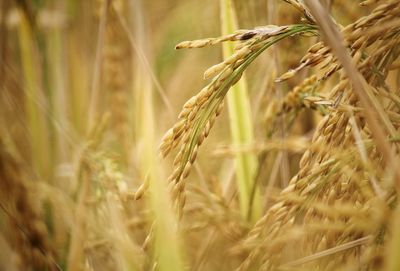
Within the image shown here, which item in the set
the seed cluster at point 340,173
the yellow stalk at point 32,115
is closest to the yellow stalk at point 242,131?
the seed cluster at point 340,173

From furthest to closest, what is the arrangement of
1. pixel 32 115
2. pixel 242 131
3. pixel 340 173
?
pixel 32 115 → pixel 242 131 → pixel 340 173

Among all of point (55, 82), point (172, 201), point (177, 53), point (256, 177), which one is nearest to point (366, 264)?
point (172, 201)

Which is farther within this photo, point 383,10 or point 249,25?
point 249,25

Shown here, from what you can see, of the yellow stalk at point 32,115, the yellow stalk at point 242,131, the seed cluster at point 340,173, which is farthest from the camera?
the yellow stalk at point 32,115

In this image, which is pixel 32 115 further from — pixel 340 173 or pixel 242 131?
pixel 340 173

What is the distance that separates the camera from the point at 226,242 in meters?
0.94

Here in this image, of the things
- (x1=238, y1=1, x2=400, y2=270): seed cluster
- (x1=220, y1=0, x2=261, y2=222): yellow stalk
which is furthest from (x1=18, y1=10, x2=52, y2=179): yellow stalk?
(x1=238, y1=1, x2=400, y2=270): seed cluster

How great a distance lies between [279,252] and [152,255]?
6.4 inches

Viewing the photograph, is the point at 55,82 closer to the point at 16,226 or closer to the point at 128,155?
the point at 128,155

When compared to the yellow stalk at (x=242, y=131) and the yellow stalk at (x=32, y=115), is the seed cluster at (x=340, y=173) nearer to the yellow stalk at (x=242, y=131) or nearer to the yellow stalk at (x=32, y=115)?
the yellow stalk at (x=242, y=131)

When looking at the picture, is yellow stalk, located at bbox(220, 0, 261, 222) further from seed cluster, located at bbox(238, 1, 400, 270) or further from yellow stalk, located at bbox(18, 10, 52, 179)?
yellow stalk, located at bbox(18, 10, 52, 179)

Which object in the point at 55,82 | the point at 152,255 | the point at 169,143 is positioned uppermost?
the point at 55,82

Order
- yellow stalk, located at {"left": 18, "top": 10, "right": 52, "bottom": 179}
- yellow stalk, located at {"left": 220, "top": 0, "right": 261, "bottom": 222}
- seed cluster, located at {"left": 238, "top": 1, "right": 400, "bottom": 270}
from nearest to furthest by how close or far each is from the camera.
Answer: seed cluster, located at {"left": 238, "top": 1, "right": 400, "bottom": 270} → yellow stalk, located at {"left": 220, "top": 0, "right": 261, "bottom": 222} → yellow stalk, located at {"left": 18, "top": 10, "right": 52, "bottom": 179}

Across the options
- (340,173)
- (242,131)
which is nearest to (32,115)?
(242,131)
